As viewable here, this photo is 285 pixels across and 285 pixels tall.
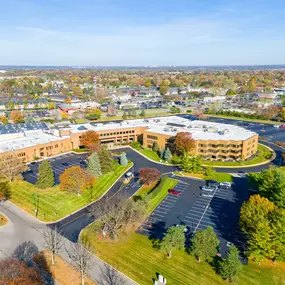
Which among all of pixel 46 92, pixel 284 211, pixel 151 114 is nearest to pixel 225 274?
pixel 284 211

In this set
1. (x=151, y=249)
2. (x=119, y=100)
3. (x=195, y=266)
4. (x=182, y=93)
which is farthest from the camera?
(x=182, y=93)

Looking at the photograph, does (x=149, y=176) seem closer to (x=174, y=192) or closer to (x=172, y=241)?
(x=174, y=192)

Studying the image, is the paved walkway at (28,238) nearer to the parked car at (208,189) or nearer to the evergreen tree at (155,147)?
the parked car at (208,189)

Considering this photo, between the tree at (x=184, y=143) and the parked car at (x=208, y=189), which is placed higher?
the tree at (x=184, y=143)

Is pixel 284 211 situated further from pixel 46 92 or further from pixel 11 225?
pixel 46 92

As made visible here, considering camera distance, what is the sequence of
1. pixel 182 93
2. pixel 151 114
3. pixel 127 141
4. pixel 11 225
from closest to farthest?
pixel 11 225 < pixel 127 141 < pixel 151 114 < pixel 182 93

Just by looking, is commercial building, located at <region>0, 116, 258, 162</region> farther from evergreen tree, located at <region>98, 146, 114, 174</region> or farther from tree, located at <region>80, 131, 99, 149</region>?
evergreen tree, located at <region>98, 146, 114, 174</region>

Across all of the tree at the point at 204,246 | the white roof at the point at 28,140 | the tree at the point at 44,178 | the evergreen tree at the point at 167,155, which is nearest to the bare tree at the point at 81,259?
the tree at the point at 204,246
